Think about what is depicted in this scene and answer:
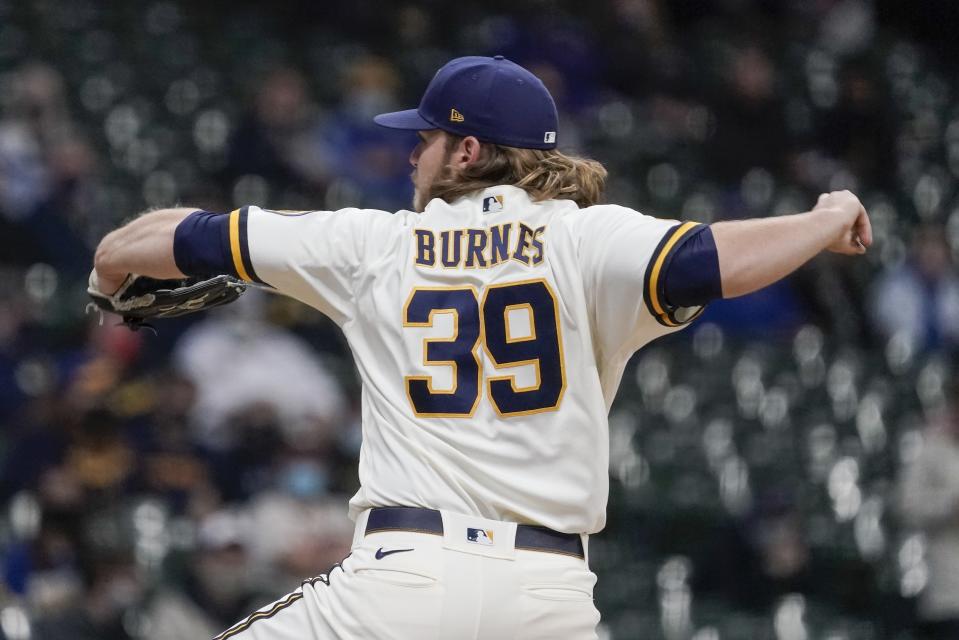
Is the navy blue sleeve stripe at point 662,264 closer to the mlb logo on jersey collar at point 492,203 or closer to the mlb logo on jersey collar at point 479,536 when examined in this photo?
the mlb logo on jersey collar at point 492,203

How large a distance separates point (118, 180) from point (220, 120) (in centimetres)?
110

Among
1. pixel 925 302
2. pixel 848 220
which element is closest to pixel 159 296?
pixel 848 220

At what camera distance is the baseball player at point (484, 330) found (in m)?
3.07

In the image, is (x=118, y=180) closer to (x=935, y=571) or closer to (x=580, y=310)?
(x=935, y=571)

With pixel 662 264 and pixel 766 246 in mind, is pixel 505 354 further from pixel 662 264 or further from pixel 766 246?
pixel 766 246

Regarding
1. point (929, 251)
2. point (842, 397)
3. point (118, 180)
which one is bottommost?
point (842, 397)

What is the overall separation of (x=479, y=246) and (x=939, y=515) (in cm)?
486

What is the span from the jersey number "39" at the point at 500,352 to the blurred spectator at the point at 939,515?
4676 millimetres

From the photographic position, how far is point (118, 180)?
360 inches

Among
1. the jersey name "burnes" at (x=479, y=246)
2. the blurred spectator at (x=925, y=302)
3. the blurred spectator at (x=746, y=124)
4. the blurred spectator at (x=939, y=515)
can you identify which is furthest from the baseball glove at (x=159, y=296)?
the blurred spectator at (x=746, y=124)

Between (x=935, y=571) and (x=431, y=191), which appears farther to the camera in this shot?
(x=935, y=571)

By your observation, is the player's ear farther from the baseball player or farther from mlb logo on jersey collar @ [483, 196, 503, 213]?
mlb logo on jersey collar @ [483, 196, 503, 213]

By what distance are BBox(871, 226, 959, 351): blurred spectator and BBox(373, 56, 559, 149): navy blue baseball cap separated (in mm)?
7384

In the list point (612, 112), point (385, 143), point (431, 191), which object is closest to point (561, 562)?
point (431, 191)
